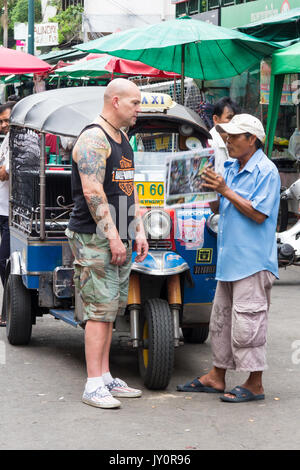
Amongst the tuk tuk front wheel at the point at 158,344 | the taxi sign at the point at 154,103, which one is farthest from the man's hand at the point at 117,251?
the taxi sign at the point at 154,103

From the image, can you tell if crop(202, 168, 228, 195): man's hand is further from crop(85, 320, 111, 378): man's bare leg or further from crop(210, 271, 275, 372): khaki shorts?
crop(85, 320, 111, 378): man's bare leg

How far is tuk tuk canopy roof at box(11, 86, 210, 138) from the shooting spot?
6055 millimetres

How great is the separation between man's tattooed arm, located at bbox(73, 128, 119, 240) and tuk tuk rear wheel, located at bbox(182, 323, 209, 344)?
7.12ft

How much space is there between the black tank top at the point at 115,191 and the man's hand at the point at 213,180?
52 centimetres

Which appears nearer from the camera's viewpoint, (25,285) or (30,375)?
(30,375)

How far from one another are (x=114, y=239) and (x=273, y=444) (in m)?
1.49

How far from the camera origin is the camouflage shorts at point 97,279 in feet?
16.7

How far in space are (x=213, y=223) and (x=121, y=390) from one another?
1.31 m

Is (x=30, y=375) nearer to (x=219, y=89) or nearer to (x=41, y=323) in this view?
(x=41, y=323)

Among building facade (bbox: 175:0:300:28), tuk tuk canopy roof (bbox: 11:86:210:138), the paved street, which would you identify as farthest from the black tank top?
building facade (bbox: 175:0:300:28)

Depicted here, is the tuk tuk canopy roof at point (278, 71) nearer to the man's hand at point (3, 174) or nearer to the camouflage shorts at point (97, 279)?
the man's hand at point (3, 174)

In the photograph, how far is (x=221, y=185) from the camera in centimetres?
495

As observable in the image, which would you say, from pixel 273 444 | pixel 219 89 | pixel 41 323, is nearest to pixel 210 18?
pixel 219 89

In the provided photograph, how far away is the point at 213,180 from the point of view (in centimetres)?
494
